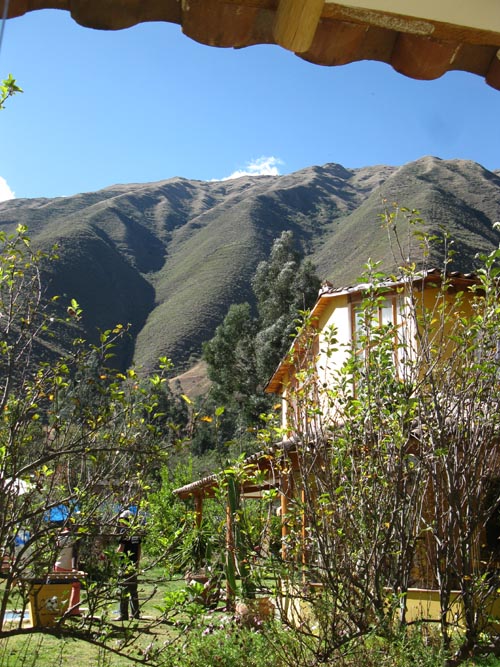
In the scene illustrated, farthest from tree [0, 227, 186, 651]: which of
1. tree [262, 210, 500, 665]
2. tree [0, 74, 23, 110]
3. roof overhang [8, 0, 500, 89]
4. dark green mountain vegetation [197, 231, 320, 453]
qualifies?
dark green mountain vegetation [197, 231, 320, 453]

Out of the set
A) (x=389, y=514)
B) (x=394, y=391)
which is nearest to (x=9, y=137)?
(x=394, y=391)

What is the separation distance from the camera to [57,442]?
13.6ft

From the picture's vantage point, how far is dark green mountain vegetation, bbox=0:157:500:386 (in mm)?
57875

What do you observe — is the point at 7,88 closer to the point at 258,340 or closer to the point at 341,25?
the point at 341,25

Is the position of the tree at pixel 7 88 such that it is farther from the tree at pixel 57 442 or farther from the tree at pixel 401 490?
the tree at pixel 401 490

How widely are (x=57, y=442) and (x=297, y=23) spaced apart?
9.56ft

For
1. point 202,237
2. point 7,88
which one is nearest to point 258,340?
point 7,88

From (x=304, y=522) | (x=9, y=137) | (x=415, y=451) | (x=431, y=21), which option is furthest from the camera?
(x=415, y=451)

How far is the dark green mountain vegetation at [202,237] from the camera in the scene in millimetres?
57875

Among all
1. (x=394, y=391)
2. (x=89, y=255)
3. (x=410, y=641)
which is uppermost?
(x=89, y=255)

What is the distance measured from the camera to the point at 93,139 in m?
14.6

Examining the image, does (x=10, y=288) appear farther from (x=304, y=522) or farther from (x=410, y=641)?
(x=410, y=641)

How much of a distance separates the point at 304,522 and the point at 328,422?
75 centimetres

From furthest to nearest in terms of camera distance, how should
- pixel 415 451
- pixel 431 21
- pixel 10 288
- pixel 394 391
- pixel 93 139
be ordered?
1. pixel 93 139
2. pixel 415 451
3. pixel 394 391
4. pixel 10 288
5. pixel 431 21
